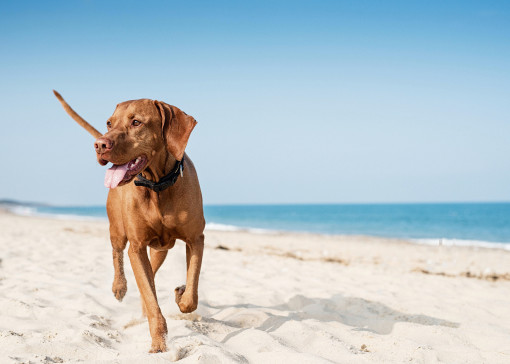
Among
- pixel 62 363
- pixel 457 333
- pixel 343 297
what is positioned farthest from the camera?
pixel 343 297

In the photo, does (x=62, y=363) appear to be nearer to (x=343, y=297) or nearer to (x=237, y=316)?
(x=237, y=316)

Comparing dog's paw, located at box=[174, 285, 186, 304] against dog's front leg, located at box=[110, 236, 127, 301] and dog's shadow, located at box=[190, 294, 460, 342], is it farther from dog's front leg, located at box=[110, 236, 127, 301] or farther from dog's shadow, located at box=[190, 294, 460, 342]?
dog's front leg, located at box=[110, 236, 127, 301]

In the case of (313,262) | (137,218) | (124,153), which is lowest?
(313,262)

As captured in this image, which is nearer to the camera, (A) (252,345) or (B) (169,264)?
(A) (252,345)

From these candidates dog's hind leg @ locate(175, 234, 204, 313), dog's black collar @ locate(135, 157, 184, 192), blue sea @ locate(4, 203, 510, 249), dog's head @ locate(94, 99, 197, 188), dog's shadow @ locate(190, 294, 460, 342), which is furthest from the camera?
blue sea @ locate(4, 203, 510, 249)

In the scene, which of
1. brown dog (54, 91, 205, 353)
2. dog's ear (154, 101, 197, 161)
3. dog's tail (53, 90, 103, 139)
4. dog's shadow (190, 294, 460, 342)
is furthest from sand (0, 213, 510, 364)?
dog's tail (53, 90, 103, 139)

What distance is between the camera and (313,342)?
11.5 feet

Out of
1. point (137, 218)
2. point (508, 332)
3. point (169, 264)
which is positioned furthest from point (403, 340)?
point (169, 264)

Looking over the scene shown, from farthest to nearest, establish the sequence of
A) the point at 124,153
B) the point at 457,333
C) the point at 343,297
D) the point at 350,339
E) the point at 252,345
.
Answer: the point at 343,297 → the point at 457,333 → the point at 350,339 → the point at 252,345 → the point at 124,153

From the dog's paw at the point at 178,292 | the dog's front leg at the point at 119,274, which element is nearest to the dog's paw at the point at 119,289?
the dog's front leg at the point at 119,274

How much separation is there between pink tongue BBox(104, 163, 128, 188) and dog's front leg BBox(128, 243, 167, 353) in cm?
75

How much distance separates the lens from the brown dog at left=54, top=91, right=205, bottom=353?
2982 mm

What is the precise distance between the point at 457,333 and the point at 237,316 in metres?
2.05

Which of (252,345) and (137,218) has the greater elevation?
(137,218)
